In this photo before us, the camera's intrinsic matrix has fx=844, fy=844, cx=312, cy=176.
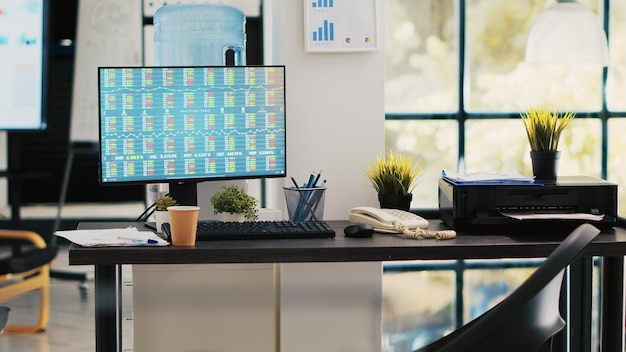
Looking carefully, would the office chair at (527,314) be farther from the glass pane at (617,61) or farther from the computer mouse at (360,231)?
the glass pane at (617,61)

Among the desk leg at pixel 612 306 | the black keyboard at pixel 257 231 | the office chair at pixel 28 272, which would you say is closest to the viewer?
the black keyboard at pixel 257 231

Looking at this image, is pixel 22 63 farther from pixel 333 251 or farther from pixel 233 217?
pixel 333 251

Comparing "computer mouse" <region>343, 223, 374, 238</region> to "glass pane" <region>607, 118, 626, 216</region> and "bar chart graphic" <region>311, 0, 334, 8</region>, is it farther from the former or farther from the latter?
"glass pane" <region>607, 118, 626, 216</region>

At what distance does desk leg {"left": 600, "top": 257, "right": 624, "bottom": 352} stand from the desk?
9cm

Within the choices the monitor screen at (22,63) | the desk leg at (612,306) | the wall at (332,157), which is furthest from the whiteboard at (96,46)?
the desk leg at (612,306)

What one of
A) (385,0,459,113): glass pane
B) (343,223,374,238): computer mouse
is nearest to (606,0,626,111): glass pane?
(385,0,459,113): glass pane

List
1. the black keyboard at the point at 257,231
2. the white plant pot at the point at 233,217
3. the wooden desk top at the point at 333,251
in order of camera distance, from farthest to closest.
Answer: the white plant pot at the point at 233,217 < the black keyboard at the point at 257,231 < the wooden desk top at the point at 333,251

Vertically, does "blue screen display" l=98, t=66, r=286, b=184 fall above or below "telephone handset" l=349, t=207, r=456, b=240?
above

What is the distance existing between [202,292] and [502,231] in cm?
95

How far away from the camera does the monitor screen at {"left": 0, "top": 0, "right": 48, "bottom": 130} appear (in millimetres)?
4547

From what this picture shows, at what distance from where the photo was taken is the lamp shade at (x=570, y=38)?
3225 mm

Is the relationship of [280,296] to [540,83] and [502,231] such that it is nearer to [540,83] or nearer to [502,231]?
[502,231]

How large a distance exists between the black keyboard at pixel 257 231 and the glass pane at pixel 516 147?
2.08 m

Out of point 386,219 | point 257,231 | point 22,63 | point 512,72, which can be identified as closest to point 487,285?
point 512,72
